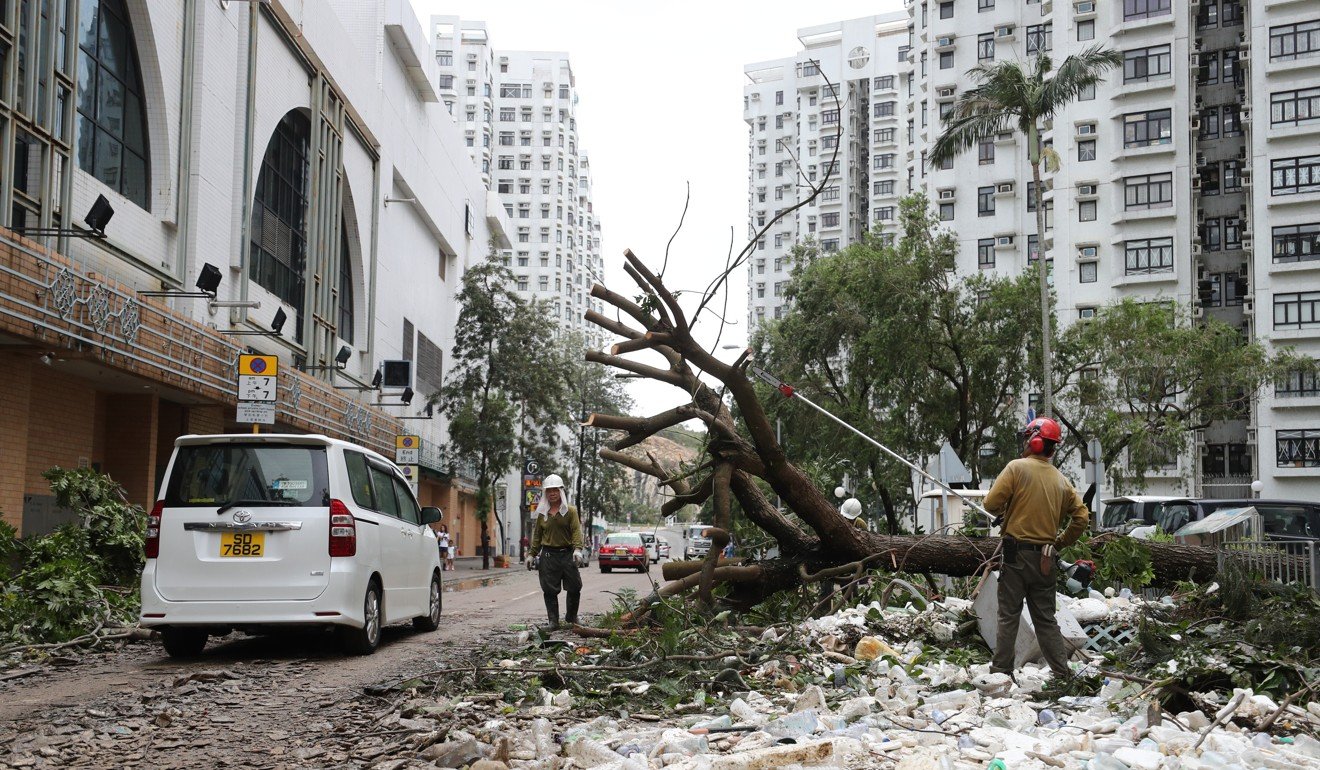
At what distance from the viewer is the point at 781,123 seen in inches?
5098

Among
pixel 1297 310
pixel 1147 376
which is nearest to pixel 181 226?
pixel 1147 376

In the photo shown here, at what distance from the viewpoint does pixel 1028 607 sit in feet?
26.5

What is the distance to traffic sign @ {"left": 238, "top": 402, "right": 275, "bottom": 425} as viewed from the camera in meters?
17.2

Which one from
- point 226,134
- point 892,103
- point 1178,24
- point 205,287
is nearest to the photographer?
point 205,287

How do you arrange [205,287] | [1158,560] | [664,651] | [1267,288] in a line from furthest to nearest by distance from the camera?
[1267,288], [205,287], [1158,560], [664,651]

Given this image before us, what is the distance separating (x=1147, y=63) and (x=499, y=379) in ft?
113

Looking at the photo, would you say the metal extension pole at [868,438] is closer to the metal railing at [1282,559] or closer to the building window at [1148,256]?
the metal railing at [1282,559]

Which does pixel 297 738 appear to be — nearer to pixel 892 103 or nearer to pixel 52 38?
pixel 52 38

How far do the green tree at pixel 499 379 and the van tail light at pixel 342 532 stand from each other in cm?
3374

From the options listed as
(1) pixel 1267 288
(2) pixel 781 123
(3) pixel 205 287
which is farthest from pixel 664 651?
(2) pixel 781 123

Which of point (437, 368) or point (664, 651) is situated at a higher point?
point (437, 368)

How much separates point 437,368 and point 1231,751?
57859mm

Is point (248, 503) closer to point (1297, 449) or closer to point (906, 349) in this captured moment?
point (906, 349)

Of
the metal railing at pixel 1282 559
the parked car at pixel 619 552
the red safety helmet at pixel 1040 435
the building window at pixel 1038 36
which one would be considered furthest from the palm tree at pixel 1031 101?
the building window at pixel 1038 36
